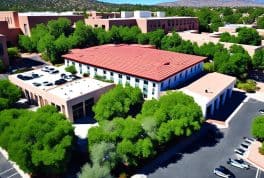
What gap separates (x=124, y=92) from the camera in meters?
43.0

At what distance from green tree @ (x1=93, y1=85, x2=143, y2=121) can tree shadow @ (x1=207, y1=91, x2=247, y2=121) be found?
15.5 meters

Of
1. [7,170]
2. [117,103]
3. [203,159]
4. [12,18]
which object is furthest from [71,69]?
[12,18]

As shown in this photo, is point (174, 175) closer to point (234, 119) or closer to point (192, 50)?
point (234, 119)

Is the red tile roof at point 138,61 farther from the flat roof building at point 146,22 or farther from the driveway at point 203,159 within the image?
the flat roof building at point 146,22

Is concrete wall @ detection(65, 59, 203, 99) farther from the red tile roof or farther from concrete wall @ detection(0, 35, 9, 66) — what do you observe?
concrete wall @ detection(0, 35, 9, 66)

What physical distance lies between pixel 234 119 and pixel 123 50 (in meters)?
32.6

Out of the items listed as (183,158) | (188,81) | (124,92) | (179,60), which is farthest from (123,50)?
(183,158)

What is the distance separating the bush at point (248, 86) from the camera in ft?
199

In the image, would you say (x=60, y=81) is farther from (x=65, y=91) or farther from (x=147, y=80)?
(x=147, y=80)

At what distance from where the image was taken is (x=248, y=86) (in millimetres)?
61031

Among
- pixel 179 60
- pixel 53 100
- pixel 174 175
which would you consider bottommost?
pixel 174 175

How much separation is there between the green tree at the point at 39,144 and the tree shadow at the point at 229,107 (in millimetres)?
28871

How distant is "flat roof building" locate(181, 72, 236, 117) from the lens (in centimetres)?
4459

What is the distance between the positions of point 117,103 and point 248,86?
3695 centimetres
